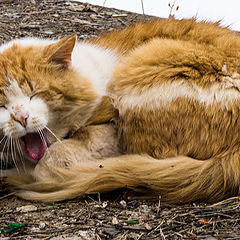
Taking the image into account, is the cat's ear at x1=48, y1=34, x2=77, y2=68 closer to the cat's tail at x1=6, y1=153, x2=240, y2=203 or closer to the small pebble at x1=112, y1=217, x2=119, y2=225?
the cat's tail at x1=6, y1=153, x2=240, y2=203

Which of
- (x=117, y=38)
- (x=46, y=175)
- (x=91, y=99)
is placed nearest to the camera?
(x=46, y=175)

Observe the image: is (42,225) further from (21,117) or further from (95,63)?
(95,63)

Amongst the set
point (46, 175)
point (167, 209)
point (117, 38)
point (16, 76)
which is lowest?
point (167, 209)

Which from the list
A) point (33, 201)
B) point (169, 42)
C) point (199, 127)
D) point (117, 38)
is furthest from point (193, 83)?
point (33, 201)

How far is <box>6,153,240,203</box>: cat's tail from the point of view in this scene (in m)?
2.27

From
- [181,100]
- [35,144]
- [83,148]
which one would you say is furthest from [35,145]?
[181,100]

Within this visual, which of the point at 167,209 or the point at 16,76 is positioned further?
the point at 16,76

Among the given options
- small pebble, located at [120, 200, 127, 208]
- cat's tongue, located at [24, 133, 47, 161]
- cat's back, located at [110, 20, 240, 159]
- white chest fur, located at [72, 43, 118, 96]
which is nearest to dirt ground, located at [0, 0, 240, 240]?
small pebble, located at [120, 200, 127, 208]

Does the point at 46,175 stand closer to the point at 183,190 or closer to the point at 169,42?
the point at 183,190

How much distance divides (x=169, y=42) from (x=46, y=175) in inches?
54.6

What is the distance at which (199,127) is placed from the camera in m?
2.48

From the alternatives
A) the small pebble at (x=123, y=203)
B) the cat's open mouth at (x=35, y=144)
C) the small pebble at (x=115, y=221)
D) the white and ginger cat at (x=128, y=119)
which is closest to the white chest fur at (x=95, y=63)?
the white and ginger cat at (x=128, y=119)

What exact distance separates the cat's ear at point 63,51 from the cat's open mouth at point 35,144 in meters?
0.51

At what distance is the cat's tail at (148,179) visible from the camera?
227cm
